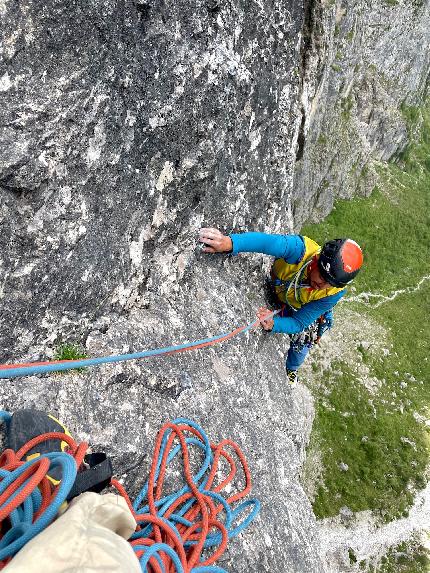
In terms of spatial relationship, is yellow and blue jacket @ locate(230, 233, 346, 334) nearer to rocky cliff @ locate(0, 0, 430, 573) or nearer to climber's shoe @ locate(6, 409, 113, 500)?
rocky cliff @ locate(0, 0, 430, 573)

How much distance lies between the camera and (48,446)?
3.88 m

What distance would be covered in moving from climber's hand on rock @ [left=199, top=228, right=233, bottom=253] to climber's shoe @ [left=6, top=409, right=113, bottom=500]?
3439 mm

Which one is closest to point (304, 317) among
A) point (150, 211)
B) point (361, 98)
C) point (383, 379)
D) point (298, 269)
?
point (298, 269)

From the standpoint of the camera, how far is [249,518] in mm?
5223

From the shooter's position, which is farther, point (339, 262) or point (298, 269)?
point (298, 269)

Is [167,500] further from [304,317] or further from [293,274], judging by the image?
[293,274]

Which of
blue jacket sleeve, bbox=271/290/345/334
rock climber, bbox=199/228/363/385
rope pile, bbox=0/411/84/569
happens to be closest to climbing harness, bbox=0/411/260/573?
rope pile, bbox=0/411/84/569

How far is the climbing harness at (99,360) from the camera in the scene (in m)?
3.83

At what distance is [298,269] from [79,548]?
5.74 metres

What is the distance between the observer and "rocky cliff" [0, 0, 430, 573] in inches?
178

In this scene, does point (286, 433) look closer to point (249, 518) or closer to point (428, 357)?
point (249, 518)

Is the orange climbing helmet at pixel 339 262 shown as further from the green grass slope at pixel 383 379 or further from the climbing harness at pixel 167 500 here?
the green grass slope at pixel 383 379

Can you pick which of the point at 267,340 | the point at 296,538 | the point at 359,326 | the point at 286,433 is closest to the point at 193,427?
the point at 296,538

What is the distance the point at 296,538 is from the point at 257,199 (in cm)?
502
